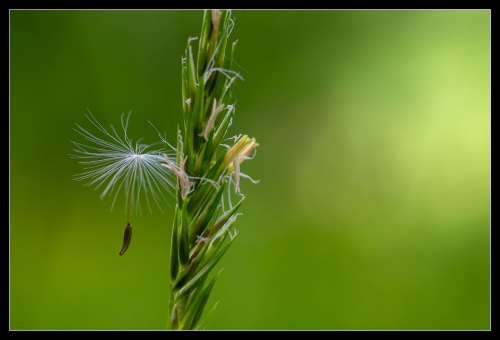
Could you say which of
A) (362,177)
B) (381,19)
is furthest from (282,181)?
(381,19)

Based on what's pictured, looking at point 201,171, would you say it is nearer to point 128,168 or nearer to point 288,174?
point 128,168

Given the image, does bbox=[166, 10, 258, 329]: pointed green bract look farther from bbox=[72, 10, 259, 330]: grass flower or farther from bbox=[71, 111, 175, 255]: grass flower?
bbox=[71, 111, 175, 255]: grass flower

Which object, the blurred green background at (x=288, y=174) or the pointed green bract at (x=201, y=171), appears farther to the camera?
the blurred green background at (x=288, y=174)

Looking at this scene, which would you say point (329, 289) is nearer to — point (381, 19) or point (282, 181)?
point (282, 181)

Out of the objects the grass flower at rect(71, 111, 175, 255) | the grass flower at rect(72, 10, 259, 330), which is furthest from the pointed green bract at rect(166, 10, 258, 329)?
the grass flower at rect(71, 111, 175, 255)

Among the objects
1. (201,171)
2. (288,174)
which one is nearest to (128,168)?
(201,171)

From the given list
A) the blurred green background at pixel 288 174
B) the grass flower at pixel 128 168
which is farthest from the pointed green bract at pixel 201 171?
the blurred green background at pixel 288 174

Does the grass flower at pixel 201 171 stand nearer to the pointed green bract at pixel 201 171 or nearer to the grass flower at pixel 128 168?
the pointed green bract at pixel 201 171

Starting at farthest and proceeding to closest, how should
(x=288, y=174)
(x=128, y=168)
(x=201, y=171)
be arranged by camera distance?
(x=288, y=174)
(x=128, y=168)
(x=201, y=171)
